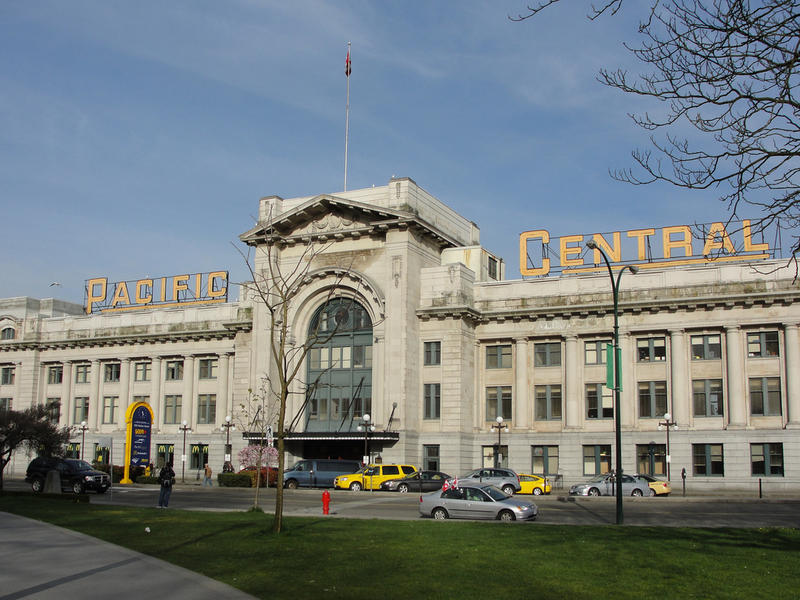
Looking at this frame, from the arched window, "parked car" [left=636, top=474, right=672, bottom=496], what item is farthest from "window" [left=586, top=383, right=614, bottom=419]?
the arched window

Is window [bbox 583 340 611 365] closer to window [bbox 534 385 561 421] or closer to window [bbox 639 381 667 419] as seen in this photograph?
window [bbox 534 385 561 421]

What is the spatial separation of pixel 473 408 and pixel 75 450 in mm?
39711

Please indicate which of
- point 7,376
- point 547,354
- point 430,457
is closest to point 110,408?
point 7,376

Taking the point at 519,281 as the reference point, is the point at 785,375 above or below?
below

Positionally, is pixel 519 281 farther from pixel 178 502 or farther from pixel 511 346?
pixel 178 502

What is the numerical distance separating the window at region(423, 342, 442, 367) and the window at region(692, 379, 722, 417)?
17737mm

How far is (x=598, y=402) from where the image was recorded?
60656mm

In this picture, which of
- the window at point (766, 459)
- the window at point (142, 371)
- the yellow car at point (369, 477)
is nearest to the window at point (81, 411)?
the window at point (142, 371)

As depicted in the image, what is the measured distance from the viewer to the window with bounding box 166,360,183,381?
255ft

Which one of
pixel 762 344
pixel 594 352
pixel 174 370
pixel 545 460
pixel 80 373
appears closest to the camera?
pixel 762 344

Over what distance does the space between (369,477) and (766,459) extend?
2514 cm

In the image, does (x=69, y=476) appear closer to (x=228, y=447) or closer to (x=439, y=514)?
(x=228, y=447)

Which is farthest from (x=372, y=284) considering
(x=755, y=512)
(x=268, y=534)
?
(x=268, y=534)

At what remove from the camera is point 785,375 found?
180ft
